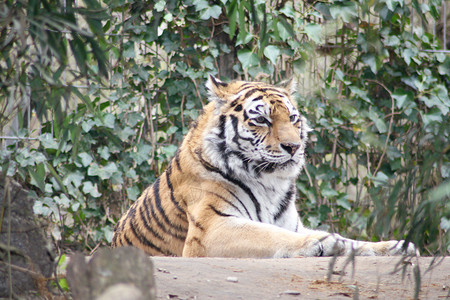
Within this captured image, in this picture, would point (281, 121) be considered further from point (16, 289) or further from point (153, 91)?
point (16, 289)

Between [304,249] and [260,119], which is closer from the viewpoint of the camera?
[304,249]

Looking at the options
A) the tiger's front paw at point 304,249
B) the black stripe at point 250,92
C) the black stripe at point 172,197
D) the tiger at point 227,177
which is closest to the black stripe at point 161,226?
the tiger at point 227,177

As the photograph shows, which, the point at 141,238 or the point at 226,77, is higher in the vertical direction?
the point at 226,77

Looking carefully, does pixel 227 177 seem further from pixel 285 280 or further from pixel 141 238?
pixel 285 280

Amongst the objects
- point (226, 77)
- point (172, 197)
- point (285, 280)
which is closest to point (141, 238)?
point (172, 197)

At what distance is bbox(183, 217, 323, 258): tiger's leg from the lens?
11.3 feet

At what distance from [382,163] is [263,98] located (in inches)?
99.7

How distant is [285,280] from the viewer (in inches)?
105

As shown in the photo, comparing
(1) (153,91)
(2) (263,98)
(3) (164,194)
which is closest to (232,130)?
(2) (263,98)

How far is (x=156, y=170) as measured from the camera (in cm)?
594

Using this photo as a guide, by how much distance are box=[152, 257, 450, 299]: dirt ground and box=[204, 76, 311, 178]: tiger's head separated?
1109 mm

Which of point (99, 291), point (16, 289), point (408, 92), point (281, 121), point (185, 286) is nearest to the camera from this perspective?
point (99, 291)

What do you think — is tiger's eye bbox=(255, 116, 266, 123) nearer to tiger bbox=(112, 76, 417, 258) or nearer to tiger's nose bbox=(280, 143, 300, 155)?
tiger bbox=(112, 76, 417, 258)

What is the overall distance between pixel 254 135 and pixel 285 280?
1631mm
